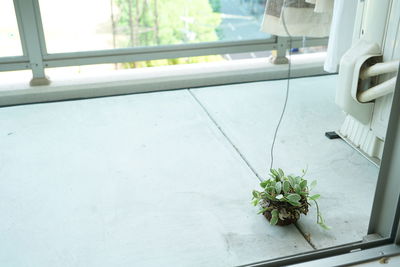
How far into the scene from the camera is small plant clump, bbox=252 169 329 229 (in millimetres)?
1552

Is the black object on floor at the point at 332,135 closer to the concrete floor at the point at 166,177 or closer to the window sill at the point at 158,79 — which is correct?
the concrete floor at the point at 166,177

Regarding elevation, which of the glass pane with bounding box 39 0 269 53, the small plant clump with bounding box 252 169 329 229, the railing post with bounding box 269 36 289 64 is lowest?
the small plant clump with bounding box 252 169 329 229

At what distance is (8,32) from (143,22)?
804 mm

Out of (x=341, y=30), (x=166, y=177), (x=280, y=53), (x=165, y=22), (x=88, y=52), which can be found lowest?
(x=166, y=177)

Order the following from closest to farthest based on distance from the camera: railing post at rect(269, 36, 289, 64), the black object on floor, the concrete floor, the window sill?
the concrete floor, the black object on floor, the window sill, railing post at rect(269, 36, 289, 64)

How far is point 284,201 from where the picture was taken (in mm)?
1584

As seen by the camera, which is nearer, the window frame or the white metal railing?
the window frame

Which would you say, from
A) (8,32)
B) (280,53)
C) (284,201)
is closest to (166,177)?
(284,201)

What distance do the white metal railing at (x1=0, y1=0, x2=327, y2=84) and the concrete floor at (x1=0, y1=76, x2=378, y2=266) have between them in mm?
266

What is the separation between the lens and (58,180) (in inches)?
74.4

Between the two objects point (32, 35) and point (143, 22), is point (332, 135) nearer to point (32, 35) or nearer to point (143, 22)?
point (143, 22)

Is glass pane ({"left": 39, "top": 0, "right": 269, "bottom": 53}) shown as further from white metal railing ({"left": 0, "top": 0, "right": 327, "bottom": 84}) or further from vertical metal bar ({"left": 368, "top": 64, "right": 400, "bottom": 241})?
vertical metal bar ({"left": 368, "top": 64, "right": 400, "bottom": 241})

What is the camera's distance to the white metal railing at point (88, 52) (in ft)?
8.49

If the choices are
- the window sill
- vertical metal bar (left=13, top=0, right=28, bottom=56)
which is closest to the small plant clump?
the window sill
